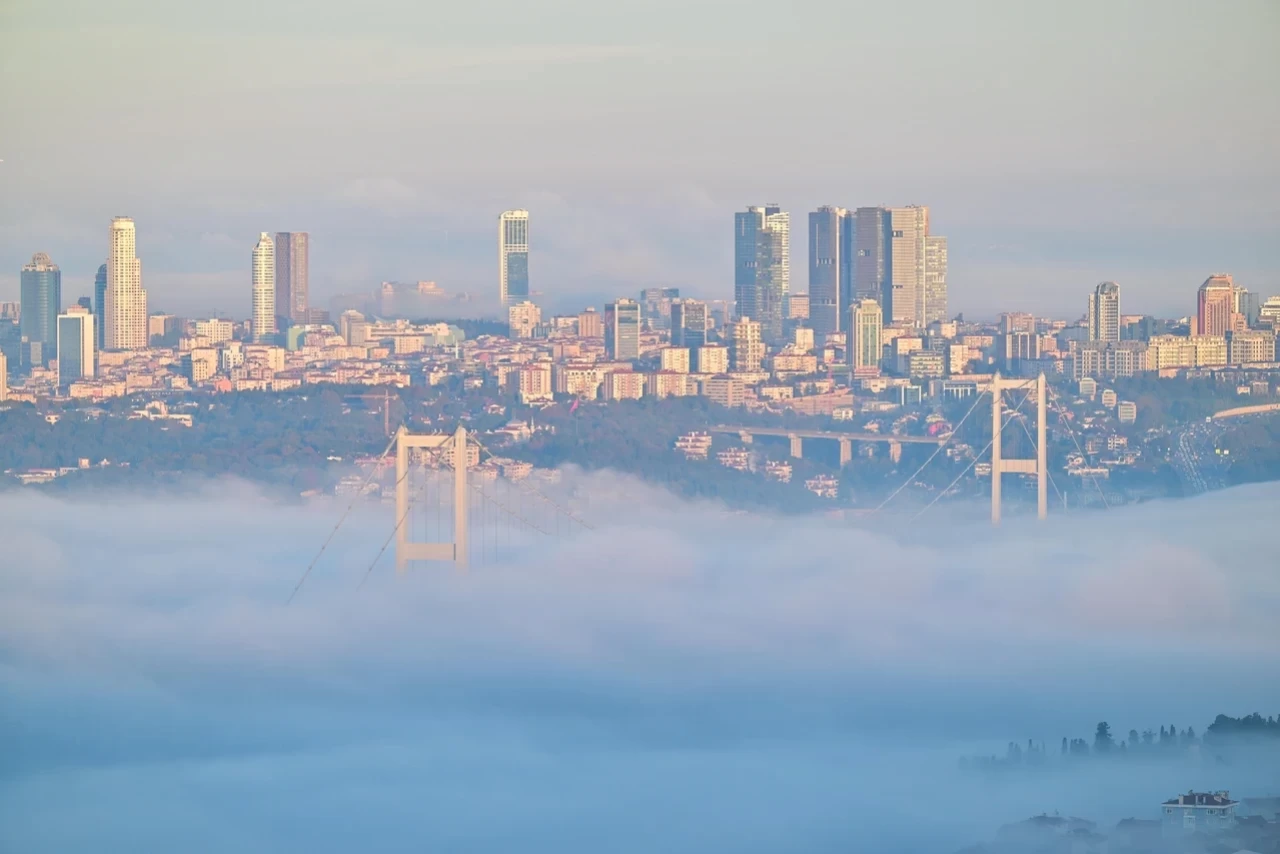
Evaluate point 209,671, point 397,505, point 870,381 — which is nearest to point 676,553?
point 397,505

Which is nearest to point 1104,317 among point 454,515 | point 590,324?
point 590,324

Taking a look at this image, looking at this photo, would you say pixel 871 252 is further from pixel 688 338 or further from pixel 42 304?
pixel 42 304

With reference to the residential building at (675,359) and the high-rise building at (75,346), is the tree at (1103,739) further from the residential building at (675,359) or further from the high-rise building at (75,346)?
the high-rise building at (75,346)

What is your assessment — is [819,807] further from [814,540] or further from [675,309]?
[675,309]

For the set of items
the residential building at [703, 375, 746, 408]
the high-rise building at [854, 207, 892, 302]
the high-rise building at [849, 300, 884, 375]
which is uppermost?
the high-rise building at [854, 207, 892, 302]

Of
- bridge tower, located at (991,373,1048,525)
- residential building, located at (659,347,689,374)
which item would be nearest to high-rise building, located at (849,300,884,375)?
residential building, located at (659,347,689,374)

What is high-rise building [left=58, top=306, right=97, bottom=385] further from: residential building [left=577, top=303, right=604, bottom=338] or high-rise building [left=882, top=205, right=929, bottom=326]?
high-rise building [left=882, top=205, right=929, bottom=326]
